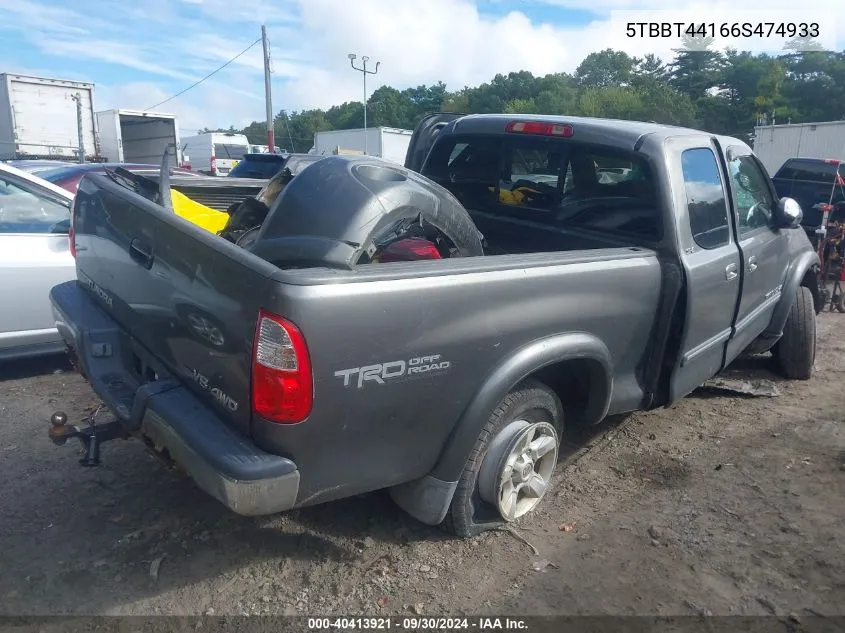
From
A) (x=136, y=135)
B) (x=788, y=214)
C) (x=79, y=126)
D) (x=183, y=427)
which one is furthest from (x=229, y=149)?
(x=183, y=427)

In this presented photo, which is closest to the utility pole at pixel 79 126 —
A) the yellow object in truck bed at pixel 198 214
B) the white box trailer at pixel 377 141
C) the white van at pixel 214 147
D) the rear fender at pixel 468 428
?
the white van at pixel 214 147

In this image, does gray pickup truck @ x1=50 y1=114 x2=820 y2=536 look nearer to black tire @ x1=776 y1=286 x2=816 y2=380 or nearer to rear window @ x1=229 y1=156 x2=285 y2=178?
black tire @ x1=776 y1=286 x2=816 y2=380

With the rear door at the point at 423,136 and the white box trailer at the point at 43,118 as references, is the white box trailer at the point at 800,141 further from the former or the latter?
the white box trailer at the point at 43,118

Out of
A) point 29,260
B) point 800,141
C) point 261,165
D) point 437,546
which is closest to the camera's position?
point 437,546

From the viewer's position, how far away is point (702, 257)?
3.56 metres

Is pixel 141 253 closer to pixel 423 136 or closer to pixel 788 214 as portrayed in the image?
pixel 423 136

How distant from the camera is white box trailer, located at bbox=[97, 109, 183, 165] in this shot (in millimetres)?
21031

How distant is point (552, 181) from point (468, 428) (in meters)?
2.07

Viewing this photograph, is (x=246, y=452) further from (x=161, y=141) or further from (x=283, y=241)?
(x=161, y=141)

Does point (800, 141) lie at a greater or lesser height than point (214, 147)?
lesser

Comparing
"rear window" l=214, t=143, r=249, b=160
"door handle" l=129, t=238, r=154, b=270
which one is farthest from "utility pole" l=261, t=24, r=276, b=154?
"door handle" l=129, t=238, r=154, b=270

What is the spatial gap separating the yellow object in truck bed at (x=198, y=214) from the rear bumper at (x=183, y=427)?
686 millimetres

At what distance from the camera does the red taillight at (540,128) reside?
3914mm

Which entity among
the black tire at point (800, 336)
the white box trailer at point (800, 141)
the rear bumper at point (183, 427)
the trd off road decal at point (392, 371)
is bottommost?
the black tire at point (800, 336)
